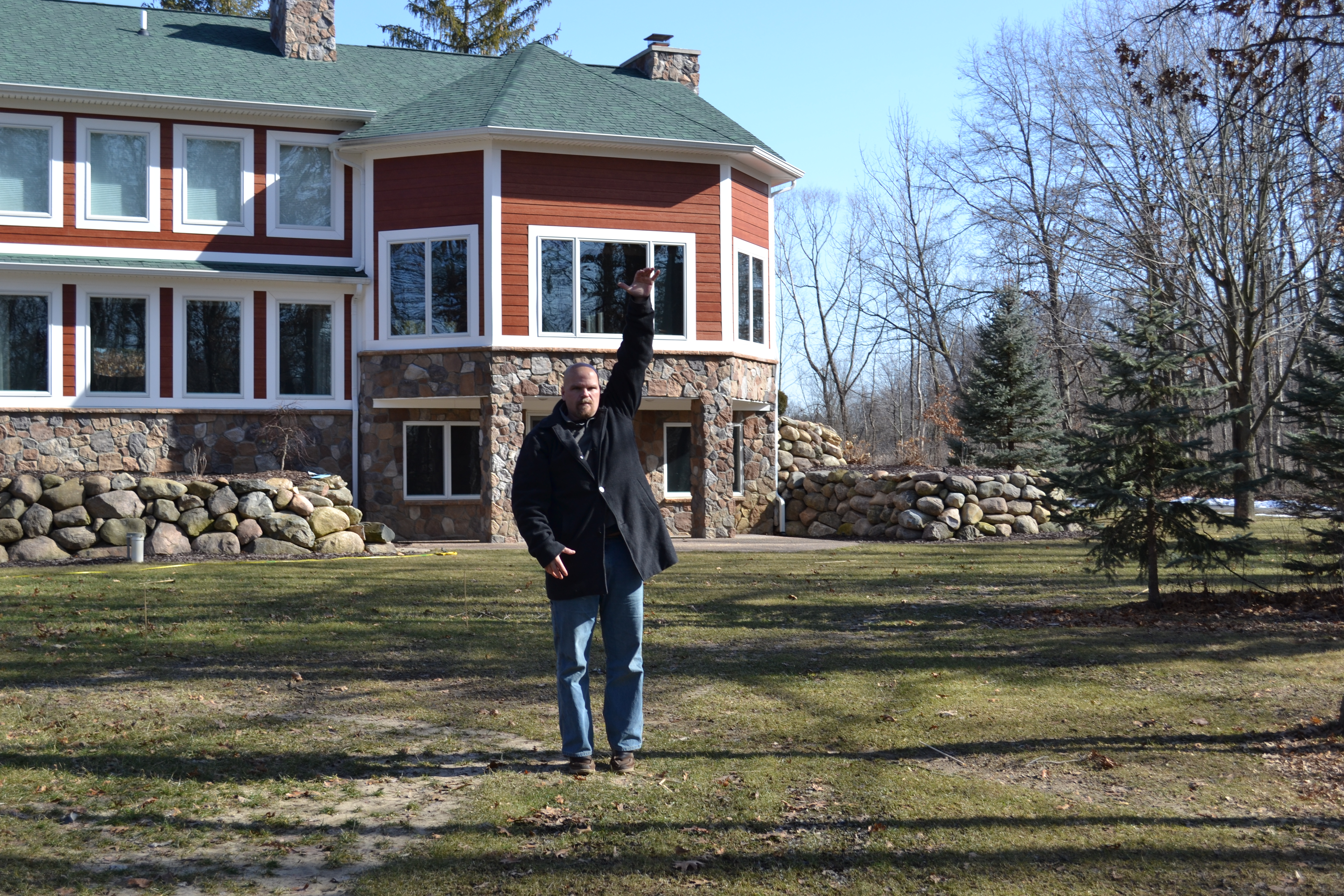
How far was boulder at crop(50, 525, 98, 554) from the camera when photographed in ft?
49.3

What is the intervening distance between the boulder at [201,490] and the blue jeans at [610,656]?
1208cm

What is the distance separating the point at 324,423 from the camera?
19.1m

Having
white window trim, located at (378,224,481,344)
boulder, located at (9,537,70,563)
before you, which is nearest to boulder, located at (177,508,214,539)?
boulder, located at (9,537,70,563)

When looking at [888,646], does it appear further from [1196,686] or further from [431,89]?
[431,89]

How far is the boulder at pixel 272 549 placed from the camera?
50.5 feet

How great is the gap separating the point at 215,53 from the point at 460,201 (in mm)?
6508

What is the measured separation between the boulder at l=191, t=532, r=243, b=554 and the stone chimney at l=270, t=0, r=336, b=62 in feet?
34.2

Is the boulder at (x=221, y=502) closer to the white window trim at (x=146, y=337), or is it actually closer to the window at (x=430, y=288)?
the white window trim at (x=146, y=337)

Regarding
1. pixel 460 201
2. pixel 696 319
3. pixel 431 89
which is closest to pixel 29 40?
pixel 431 89

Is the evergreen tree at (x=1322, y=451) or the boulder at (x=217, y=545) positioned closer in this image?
the evergreen tree at (x=1322, y=451)

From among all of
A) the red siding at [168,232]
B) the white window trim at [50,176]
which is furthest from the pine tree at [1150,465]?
the white window trim at [50,176]

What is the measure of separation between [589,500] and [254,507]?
12.0m

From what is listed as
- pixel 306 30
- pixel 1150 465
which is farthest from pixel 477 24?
pixel 1150 465

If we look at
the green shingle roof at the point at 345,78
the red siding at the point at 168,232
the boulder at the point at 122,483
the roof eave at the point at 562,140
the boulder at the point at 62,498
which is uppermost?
the green shingle roof at the point at 345,78
